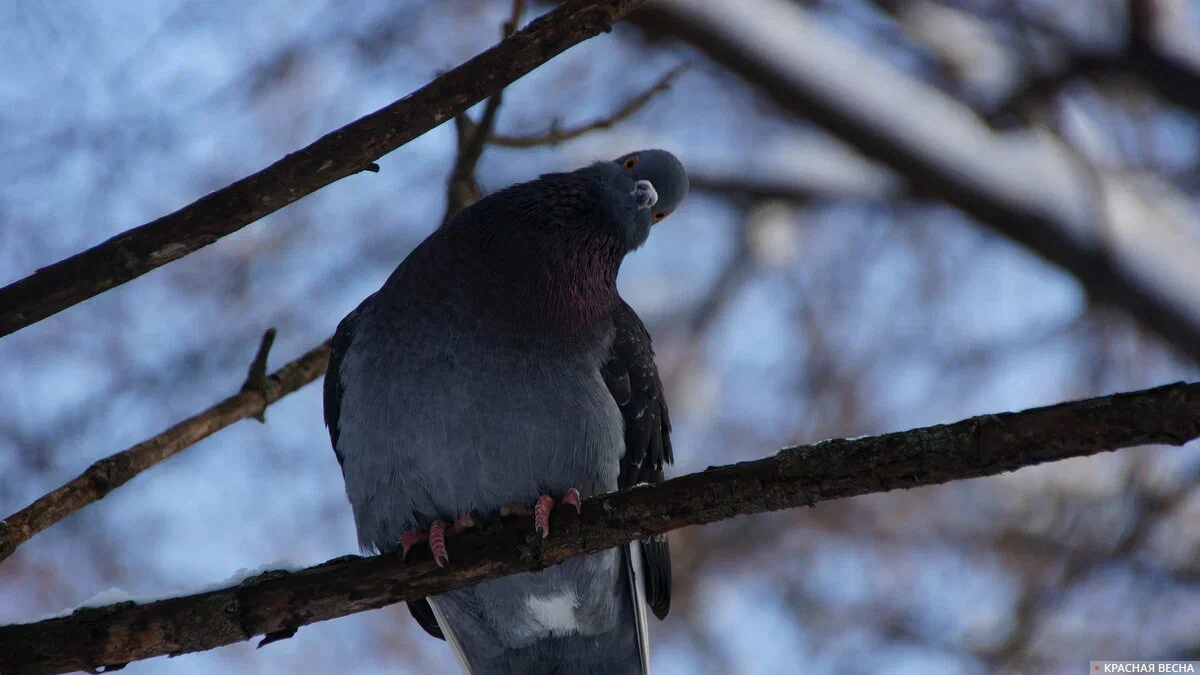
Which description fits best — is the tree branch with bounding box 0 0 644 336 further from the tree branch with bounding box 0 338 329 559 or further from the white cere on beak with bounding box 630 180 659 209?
the white cere on beak with bounding box 630 180 659 209

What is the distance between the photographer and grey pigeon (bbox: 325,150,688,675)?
14.8 ft

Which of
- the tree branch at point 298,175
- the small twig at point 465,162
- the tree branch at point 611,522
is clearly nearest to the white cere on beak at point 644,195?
the small twig at point 465,162

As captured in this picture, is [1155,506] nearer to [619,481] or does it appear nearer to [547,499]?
[619,481]

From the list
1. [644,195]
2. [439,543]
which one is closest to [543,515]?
[439,543]

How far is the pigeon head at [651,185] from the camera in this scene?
536 centimetres

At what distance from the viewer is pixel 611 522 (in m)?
3.74

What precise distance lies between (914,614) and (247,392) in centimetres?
652

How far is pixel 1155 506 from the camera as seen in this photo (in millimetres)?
7930

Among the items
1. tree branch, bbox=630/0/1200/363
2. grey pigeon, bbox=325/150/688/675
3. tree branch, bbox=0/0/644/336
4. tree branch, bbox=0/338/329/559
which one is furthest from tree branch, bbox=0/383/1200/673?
tree branch, bbox=630/0/1200/363

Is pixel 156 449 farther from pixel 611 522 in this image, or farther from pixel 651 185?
pixel 651 185

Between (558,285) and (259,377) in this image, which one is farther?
(259,377)

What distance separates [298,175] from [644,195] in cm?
197

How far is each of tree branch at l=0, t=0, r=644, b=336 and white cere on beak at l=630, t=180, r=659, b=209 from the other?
4.48 ft

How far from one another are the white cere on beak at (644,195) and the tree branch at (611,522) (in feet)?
5.84
